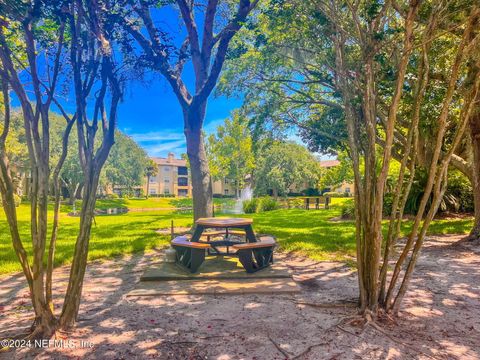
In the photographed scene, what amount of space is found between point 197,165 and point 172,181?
69535mm

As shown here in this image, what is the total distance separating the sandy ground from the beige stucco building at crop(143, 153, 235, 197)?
67436 mm

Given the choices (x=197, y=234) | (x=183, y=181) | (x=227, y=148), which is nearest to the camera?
(x=197, y=234)

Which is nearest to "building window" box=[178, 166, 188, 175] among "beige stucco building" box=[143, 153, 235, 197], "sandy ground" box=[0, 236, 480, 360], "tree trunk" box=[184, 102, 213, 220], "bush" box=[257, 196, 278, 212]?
"beige stucco building" box=[143, 153, 235, 197]

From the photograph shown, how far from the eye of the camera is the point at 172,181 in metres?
77.1

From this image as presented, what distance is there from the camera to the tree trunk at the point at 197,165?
9234mm

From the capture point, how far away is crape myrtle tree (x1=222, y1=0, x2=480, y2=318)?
11.5ft

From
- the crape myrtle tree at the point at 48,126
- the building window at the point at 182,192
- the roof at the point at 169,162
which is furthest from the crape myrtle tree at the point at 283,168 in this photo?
the crape myrtle tree at the point at 48,126

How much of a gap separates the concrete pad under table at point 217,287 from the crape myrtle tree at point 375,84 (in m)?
1.49

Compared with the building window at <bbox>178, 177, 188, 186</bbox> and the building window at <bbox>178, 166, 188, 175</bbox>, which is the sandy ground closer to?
the building window at <bbox>178, 177, 188, 186</bbox>

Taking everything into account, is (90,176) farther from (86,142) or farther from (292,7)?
(292,7)

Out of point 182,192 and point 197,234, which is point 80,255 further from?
point 182,192

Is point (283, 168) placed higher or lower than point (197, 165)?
higher

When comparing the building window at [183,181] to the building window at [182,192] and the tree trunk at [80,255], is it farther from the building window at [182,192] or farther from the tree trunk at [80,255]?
the tree trunk at [80,255]

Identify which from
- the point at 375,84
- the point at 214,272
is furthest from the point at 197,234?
the point at 375,84
